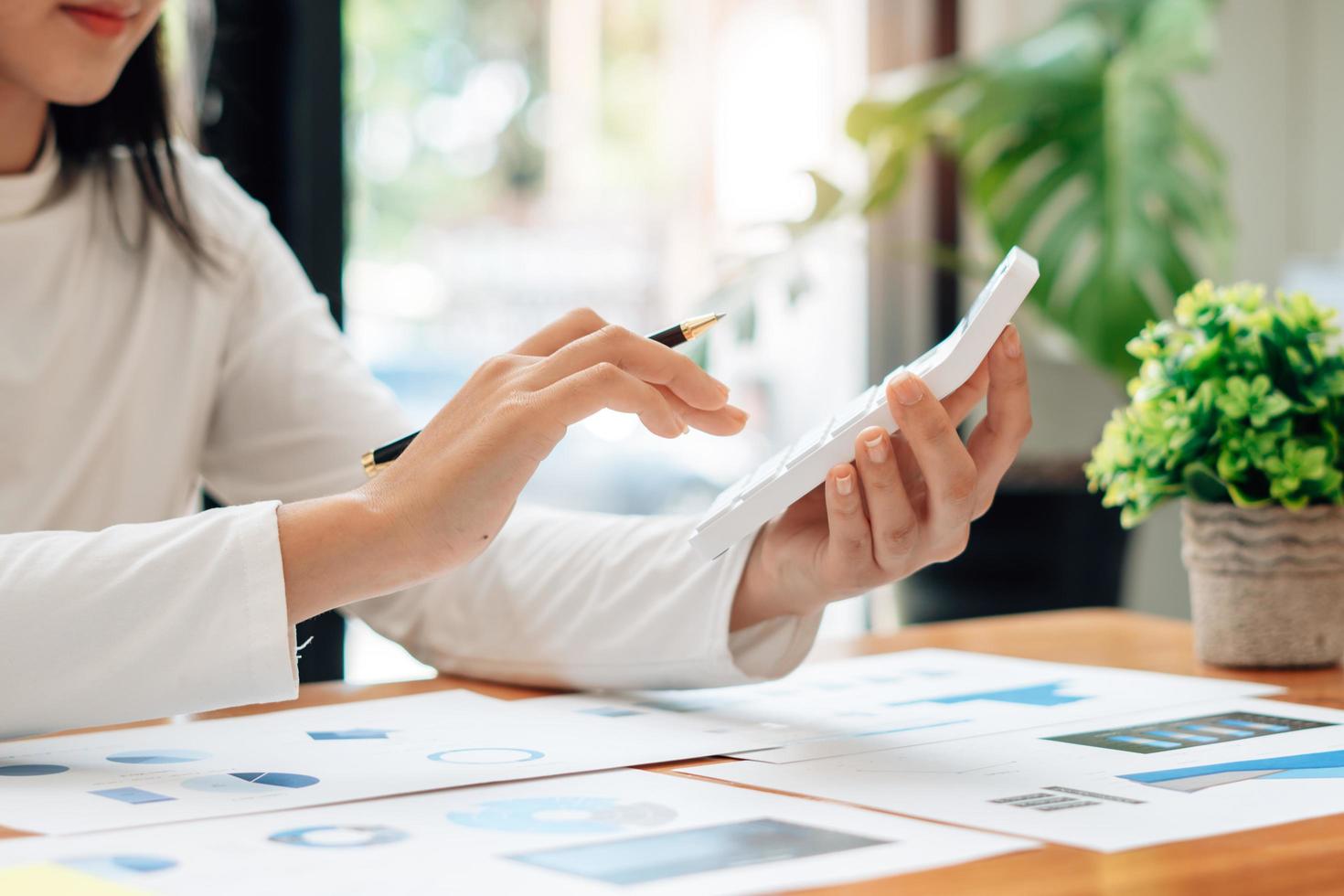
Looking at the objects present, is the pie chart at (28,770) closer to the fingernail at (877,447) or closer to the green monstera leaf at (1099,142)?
the fingernail at (877,447)

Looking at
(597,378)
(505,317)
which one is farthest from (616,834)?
(505,317)

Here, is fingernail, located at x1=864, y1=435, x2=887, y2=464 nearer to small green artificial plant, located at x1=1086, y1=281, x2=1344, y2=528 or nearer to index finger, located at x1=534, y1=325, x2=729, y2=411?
index finger, located at x1=534, y1=325, x2=729, y2=411

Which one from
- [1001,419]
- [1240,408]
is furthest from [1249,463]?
[1001,419]

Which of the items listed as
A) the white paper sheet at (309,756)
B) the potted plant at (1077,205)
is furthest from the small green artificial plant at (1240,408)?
the potted plant at (1077,205)

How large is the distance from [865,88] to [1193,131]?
29.3 inches

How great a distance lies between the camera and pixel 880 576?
0.81 meters

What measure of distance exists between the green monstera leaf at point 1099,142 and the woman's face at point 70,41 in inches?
63.2

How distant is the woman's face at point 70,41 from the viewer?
0.96 meters

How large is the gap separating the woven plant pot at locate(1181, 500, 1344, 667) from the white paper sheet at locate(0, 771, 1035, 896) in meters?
0.49

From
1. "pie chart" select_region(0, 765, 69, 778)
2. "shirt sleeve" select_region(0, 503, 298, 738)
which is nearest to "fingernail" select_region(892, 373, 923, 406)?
"shirt sleeve" select_region(0, 503, 298, 738)

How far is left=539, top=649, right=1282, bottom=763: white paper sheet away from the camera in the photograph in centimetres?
77

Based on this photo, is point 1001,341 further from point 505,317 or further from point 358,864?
point 505,317

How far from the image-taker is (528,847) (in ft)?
1.75

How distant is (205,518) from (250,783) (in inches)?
5.7
